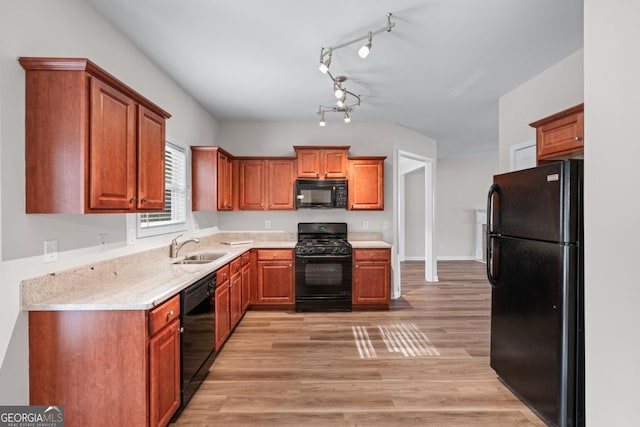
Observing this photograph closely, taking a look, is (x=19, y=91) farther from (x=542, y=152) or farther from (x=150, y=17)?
(x=542, y=152)

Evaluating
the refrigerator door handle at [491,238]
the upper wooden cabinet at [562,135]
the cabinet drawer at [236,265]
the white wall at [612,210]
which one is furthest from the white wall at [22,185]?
the upper wooden cabinet at [562,135]

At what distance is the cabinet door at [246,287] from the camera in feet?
12.5

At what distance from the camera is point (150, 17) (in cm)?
220

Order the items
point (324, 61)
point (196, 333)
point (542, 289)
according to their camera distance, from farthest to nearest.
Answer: point (324, 61) < point (196, 333) < point (542, 289)

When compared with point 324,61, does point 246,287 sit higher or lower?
lower

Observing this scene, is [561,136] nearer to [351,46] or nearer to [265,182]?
[351,46]

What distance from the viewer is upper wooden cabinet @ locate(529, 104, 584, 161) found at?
7.35 ft

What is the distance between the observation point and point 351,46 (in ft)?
8.47

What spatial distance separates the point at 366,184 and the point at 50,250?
3705mm

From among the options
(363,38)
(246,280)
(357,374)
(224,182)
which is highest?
(363,38)

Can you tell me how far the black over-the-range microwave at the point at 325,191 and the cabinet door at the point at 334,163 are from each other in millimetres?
103

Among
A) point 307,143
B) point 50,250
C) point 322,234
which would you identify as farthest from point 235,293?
point 307,143

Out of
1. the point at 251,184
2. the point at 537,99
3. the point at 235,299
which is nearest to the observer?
the point at 537,99

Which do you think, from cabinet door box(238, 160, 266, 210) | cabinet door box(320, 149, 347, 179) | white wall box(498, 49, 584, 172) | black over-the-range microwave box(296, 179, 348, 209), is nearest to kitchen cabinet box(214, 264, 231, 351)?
cabinet door box(238, 160, 266, 210)
